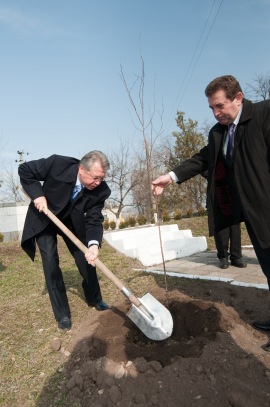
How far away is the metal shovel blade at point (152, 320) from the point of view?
2.84 metres

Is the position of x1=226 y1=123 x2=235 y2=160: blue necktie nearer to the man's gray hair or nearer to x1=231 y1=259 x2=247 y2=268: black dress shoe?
the man's gray hair

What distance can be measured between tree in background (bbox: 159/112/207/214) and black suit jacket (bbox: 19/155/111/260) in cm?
1611

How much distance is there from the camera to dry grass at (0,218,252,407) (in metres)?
2.59

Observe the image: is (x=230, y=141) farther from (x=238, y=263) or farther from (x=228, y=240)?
(x=238, y=263)

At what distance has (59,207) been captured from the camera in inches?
131

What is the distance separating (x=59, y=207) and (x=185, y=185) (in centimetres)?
1777

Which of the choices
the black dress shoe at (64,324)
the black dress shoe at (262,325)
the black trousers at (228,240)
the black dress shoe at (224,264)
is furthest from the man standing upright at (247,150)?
the black dress shoe at (224,264)

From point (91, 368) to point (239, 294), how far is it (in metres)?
2.02

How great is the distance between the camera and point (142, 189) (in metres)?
33.3

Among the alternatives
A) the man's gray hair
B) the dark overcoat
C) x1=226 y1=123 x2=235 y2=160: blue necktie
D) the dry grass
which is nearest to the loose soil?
the dry grass

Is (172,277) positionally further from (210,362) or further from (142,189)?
(142,189)

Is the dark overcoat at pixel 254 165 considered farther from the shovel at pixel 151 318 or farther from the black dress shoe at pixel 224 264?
the black dress shoe at pixel 224 264

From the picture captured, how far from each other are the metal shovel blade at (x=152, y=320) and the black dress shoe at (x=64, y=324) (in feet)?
2.64

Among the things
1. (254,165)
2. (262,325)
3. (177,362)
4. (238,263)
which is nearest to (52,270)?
(177,362)
